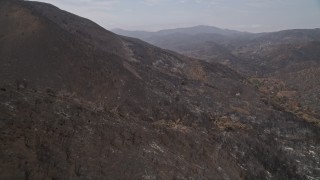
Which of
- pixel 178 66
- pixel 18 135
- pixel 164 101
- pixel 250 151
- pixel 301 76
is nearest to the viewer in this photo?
pixel 18 135

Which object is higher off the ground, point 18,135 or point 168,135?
point 18,135

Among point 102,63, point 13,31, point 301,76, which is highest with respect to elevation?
point 13,31

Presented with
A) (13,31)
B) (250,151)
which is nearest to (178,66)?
(13,31)

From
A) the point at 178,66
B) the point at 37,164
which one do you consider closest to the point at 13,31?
the point at 37,164

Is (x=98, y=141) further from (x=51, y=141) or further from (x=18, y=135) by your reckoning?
(x=18, y=135)

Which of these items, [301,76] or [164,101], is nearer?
[164,101]

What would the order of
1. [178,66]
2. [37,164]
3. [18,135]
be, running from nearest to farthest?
1. [37,164]
2. [18,135]
3. [178,66]
